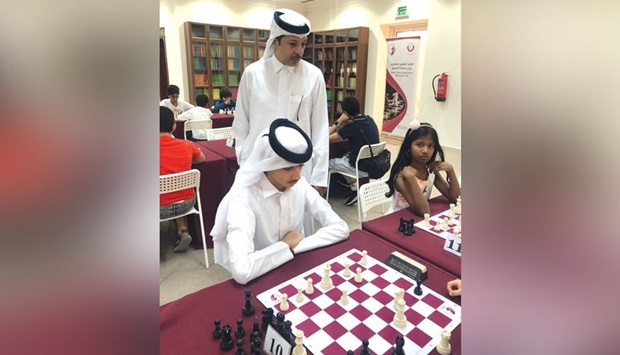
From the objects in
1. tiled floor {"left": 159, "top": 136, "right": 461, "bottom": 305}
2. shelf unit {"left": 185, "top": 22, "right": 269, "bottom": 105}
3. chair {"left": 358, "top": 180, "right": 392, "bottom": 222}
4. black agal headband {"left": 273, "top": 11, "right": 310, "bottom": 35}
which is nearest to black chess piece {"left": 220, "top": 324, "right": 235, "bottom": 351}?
tiled floor {"left": 159, "top": 136, "right": 461, "bottom": 305}

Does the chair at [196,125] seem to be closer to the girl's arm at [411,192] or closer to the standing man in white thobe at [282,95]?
the standing man in white thobe at [282,95]

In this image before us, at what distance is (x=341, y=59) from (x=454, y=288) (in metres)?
7.40

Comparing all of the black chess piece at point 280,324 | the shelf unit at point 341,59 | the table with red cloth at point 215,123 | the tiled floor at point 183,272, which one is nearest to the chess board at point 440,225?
the tiled floor at point 183,272

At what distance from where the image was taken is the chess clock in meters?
1.24

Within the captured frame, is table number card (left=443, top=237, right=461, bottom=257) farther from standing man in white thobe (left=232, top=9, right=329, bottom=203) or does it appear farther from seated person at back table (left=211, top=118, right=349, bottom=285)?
standing man in white thobe (left=232, top=9, right=329, bottom=203)

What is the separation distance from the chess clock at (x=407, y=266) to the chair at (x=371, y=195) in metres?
0.84

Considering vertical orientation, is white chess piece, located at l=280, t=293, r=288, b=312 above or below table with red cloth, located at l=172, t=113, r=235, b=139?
below

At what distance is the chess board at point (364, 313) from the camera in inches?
37.3

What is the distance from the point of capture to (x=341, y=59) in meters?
7.98

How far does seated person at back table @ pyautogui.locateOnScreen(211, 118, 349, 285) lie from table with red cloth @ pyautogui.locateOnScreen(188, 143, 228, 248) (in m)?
1.16
